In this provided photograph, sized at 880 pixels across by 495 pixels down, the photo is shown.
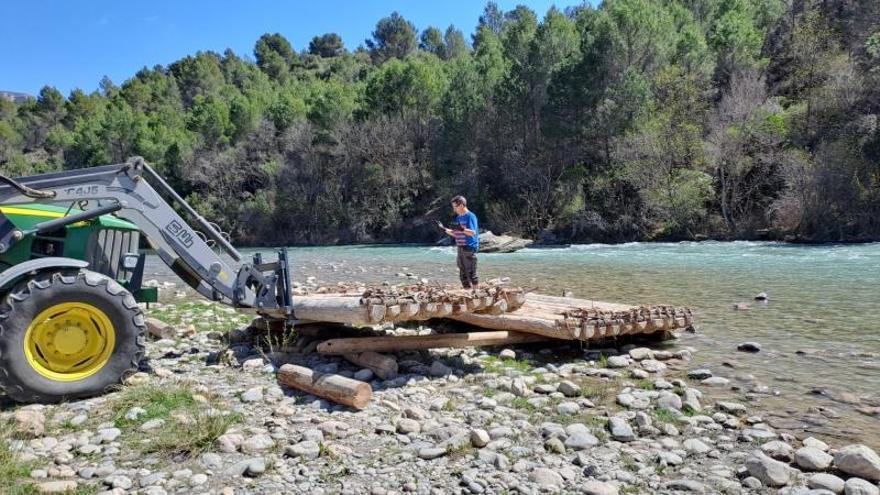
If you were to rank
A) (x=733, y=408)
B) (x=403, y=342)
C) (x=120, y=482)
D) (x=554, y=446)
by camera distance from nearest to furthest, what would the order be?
(x=120, y=482)
(x=554, y=446)
(x=733, y=408)
(x=403, y=342)

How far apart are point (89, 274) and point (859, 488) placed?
6540 millimetres

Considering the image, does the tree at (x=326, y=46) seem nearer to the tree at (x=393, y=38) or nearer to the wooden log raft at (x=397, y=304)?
the tree at (x=393, y=38)

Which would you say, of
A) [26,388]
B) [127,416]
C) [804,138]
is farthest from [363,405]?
[804,138]

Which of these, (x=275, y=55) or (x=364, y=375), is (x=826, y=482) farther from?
(x=275, y=55)

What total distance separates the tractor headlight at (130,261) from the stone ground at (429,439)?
Answer: 1.24 metres

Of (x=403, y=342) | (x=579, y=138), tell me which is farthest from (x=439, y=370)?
(x=579, y=138)

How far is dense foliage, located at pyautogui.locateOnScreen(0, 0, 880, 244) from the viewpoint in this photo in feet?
108

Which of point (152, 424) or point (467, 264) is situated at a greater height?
point (467, 264)

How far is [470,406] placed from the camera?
18.3ft

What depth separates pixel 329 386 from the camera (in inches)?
218

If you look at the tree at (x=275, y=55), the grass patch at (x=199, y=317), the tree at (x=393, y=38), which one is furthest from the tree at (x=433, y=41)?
the grass patch at (x=199, y=317)

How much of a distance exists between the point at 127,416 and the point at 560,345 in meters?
5.33

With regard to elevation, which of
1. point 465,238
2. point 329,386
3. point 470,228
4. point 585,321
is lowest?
point 329,386

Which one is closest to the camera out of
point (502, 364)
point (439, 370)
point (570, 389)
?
point (570, 389)
